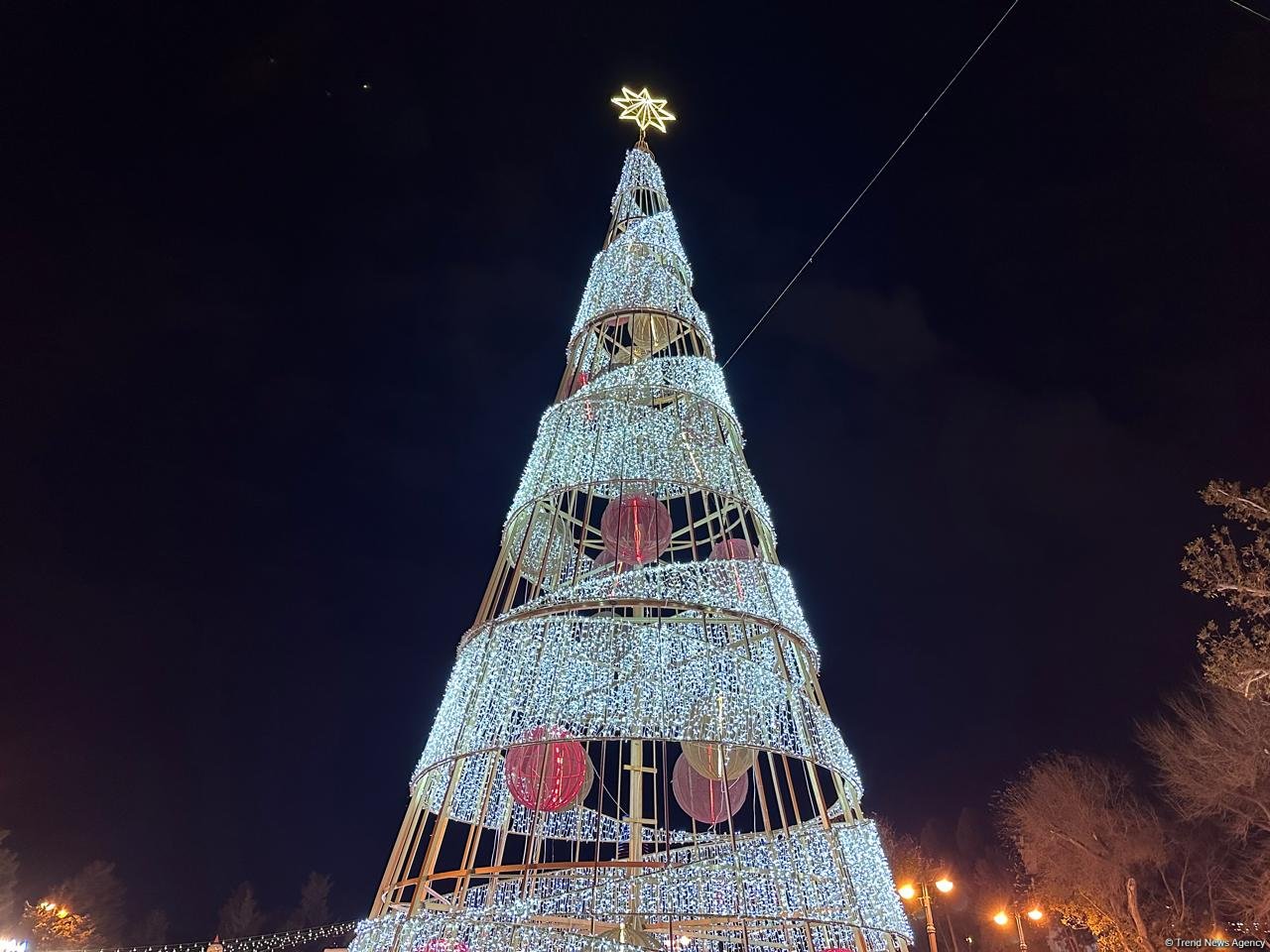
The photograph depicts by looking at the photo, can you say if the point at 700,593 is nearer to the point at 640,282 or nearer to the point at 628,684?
the point at 628,684

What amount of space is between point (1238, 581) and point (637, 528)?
6.76 meters

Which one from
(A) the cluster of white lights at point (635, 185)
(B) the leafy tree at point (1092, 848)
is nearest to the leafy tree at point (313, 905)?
(B) the leafy tree at point (1092, 848)

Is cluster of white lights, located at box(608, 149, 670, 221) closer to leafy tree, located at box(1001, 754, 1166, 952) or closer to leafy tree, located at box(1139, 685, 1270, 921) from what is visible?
leafy tree, located at box(1139, 685, 1270, 921)

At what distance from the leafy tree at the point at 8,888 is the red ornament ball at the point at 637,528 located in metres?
23.1

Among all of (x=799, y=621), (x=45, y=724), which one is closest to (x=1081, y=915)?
(x=799, y=621)

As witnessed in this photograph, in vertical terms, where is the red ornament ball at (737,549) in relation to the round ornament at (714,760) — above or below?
above

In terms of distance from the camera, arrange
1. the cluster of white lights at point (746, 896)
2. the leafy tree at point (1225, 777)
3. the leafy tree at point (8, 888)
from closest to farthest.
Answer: the cluster of white lights at point (746, 896), the leafy tree at point (1225, 777), the leafy tree at point (8, 888)

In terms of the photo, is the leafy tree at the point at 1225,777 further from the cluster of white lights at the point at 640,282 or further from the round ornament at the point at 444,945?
the round ornament at the point at 444,945

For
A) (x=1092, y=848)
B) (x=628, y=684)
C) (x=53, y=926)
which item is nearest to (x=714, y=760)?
(x=628, y=684)

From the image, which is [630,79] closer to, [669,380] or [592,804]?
[669,380]

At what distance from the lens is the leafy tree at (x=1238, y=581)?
7816 mm

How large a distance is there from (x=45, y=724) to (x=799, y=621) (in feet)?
65.7

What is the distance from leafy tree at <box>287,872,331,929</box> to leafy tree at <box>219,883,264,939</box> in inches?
54.4

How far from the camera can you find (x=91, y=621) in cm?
1658
